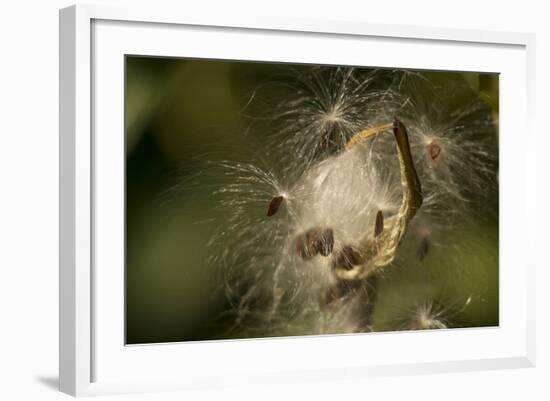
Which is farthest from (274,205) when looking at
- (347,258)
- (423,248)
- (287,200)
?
(423,248)

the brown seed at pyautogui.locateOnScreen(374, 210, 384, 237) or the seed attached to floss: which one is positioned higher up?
the brown seed at pyautogui.locateOnScreen(374, 210, 384, 237)

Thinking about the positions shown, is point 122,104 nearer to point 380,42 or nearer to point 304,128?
point 304,128

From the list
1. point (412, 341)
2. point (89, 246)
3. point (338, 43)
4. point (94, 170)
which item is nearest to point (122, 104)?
point (94, 170)

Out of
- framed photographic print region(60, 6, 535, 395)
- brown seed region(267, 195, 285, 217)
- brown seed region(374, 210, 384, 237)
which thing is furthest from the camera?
brown seed region(374, 210, 384, 237)

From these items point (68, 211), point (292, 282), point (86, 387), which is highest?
point (68, 211)

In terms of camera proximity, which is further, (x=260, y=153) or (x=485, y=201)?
(x=485, y=201)

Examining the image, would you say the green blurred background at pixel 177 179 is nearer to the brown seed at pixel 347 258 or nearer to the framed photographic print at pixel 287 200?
the framed photographic print at pixel 287 200

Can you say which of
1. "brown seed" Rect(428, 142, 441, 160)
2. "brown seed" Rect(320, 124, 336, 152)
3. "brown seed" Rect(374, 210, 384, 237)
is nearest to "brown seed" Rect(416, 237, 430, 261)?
"brown seed" Rect(374, 210, 384, 237)

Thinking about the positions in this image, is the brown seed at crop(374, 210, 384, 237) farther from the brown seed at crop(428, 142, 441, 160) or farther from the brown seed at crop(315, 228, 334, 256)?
the brown seed at crop(428, 142, 441, 160)
